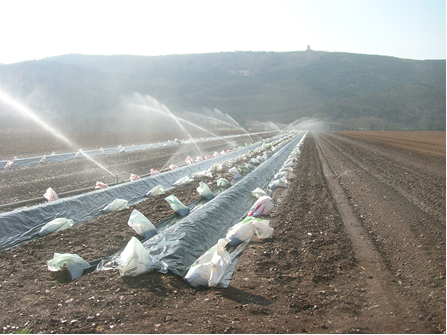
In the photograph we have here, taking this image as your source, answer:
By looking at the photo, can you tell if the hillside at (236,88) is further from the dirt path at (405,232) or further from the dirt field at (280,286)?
the dirt field at (280,286)

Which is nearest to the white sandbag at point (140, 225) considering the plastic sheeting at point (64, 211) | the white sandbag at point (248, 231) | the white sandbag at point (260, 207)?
the white sandbag at point (248, 231)

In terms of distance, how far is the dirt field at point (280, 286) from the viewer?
11.3 ft

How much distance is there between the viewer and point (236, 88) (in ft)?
465

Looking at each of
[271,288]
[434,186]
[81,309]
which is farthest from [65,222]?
[434,186]

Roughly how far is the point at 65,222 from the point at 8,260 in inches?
62.6

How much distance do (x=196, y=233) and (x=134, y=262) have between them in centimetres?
179

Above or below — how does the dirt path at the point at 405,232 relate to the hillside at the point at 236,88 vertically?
below

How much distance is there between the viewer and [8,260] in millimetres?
5363

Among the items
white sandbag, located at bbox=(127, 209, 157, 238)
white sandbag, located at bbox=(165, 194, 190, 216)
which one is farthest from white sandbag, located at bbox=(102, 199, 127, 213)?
white sandbag, located at bbox=(127, 209, 157, 238)

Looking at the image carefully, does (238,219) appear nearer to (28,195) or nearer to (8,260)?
(8,260)

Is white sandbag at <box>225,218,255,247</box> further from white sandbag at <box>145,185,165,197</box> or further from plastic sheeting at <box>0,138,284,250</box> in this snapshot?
white sandbag at <box>145,185,165,197</box>

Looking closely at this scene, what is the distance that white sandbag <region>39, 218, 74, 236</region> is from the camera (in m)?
6.59

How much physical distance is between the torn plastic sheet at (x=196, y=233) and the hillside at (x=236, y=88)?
387 centimetres

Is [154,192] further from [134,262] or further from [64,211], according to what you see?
[134,262]
